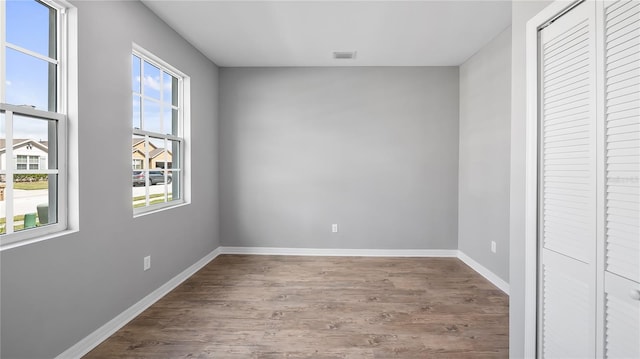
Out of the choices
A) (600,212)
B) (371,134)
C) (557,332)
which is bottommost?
(557,332)

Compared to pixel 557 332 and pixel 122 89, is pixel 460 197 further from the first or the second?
pixel 122 89

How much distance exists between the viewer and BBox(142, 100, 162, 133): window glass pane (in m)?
2.79

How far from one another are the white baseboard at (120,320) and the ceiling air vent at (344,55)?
308cm

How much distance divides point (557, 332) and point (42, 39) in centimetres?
326

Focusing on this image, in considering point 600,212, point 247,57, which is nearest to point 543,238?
point 600,212

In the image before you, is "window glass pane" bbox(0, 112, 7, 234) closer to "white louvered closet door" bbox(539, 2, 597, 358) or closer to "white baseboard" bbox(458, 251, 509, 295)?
"white louvered closet door" bbox(539, 2, 597, 358)

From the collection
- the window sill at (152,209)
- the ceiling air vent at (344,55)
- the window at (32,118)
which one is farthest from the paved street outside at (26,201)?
the ceiling air vent at (344,55)

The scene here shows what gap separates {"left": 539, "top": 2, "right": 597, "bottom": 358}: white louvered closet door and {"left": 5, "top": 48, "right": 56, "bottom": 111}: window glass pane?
2.80 meters

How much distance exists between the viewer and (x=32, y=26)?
177 cm

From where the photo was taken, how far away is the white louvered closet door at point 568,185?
127 centimetres

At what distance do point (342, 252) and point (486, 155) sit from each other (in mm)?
2227

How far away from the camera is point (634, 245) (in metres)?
1.10

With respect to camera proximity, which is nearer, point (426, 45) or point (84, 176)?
point (84, 176)

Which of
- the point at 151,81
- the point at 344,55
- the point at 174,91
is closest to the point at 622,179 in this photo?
the point at 344,55
